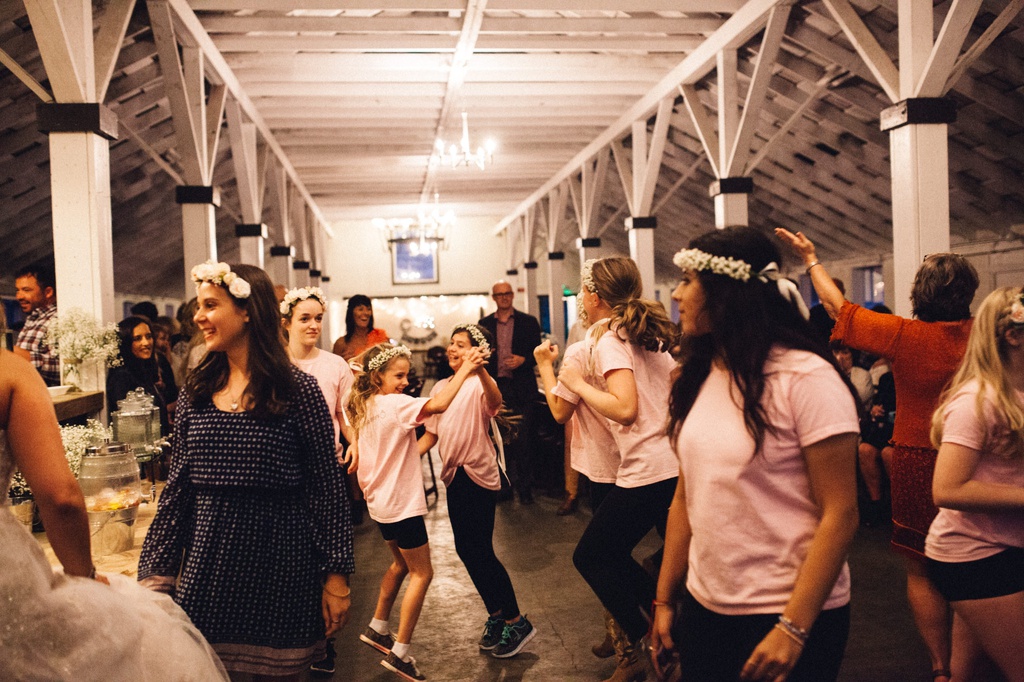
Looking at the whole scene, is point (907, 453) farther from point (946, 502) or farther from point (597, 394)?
point (597, 394)

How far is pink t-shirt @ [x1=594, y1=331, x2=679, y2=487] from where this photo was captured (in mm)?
2910

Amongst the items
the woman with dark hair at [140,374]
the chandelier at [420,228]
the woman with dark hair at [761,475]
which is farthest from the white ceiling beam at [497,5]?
the chandelier at [420,228]

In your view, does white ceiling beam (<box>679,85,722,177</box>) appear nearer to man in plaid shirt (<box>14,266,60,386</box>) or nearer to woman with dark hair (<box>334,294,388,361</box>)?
woman with dark hair (<box>334,294,388,361</box>)

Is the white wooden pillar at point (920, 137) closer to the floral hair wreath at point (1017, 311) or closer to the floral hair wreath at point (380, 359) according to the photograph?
the floral hair wreath at point (1017, 311)

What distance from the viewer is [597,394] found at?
284 cm

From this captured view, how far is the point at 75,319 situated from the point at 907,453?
4.35 metres

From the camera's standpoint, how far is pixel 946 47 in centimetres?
479

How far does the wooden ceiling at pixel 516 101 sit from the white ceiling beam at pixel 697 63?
0.13 m

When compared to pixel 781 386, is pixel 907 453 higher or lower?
lower

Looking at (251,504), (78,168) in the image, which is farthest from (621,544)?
(78,168)

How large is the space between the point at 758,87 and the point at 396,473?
528 centimetres

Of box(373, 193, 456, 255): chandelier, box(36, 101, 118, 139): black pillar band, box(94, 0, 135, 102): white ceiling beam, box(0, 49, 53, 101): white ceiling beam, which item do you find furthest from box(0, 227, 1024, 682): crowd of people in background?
box(373, 193, 456, 255): chandelier

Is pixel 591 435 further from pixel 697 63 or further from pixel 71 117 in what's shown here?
pixel 697 63

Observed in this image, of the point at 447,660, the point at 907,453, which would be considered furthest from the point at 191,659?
the point at 907,453
